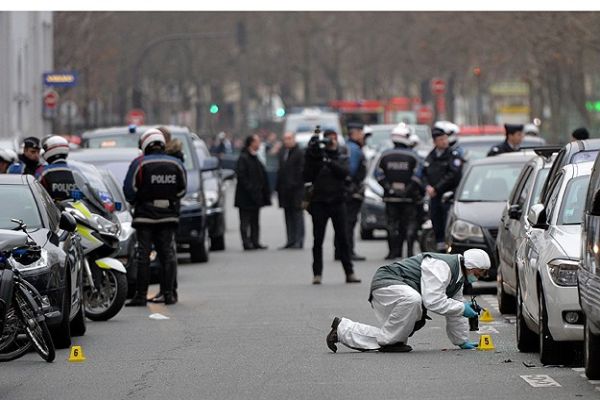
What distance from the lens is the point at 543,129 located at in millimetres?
66375

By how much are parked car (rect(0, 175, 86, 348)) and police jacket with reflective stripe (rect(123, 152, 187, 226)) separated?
2996 mm

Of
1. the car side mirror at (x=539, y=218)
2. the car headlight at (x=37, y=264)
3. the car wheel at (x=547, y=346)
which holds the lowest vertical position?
the car wheel at (x=547, y=346)

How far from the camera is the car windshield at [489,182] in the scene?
2022 centimetres

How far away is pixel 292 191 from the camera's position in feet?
91.1

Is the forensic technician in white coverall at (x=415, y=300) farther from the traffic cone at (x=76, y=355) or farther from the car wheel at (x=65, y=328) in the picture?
the car wheel at (x=65, y=328)

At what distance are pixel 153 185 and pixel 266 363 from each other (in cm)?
562

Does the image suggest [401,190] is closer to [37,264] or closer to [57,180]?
[57,180]

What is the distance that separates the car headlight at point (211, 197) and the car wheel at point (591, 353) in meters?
15.4

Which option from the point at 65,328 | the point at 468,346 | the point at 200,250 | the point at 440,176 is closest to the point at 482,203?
the point at 440,176

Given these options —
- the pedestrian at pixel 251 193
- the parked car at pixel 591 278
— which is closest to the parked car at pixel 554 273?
the parked car at pixel 591 278

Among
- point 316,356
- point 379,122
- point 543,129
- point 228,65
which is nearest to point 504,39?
point 543,129

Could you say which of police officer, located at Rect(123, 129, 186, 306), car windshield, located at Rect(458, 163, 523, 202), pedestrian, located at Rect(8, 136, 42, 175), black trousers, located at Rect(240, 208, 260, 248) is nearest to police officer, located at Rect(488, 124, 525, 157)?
car windshield, located at Rect(458, 163, 523, 202)

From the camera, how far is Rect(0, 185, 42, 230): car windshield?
44.5 ft
